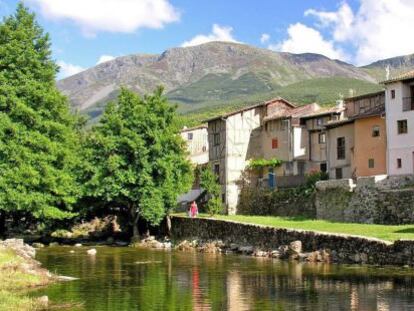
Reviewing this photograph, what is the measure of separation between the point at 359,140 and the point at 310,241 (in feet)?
77.3

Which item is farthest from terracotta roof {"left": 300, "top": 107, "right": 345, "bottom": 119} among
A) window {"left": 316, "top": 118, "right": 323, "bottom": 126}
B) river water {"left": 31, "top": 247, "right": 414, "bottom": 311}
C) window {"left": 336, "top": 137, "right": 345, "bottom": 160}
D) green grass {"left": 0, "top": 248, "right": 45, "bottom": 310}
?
green grass {"left": 0, "top": 248, "right": 45, "bottom": 310}

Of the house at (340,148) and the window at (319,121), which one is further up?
the window at (319,121)

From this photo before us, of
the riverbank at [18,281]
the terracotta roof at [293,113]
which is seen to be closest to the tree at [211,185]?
the terracotta roof at [293,113]

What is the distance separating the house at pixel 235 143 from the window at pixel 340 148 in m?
13.3

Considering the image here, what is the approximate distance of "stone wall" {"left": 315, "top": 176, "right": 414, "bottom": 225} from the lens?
47.8 meters

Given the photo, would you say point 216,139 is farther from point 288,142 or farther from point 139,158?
point 139,158

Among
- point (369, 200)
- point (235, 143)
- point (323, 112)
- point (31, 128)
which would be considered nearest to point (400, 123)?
point (369, 200)

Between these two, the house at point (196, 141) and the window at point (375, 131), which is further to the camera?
the house at point (196, 141)

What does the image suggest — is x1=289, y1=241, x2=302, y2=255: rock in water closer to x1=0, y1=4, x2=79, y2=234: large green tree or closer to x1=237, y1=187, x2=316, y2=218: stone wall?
x1=237, y1=187, x2=316, y2=218: stone wall

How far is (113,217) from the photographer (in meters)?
72.1

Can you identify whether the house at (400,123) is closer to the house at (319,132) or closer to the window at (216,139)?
the house at (319,132)

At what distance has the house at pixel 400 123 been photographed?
2151 inches

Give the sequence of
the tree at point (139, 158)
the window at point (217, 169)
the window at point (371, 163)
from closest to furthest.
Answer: the tree at point (139, 158) → the window at point (371, 163) → the window at point (217, 169)

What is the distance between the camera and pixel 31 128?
172 ft
